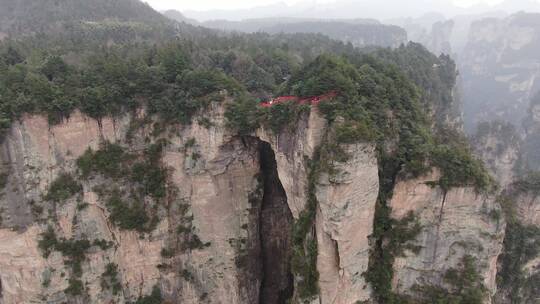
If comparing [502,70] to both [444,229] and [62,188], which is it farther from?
[62,188]

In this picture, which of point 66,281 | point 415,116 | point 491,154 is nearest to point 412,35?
point 491,154

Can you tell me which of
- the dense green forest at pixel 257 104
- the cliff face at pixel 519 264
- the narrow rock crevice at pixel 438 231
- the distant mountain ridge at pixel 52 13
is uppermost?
the distant mountain ridge at pixel 52 13

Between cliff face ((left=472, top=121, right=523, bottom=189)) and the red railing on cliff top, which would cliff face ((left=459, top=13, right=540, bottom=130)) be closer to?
cliff face ((left=472, top=121, right=523, bottom=189))

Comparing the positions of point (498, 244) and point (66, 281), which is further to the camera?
point (66, 281)

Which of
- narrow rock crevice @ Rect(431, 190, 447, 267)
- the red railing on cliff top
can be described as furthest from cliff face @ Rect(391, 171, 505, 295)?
the red railing on cliff top

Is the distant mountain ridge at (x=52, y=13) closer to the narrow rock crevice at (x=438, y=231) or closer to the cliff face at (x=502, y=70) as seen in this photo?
the narrow rock crevice at (x=438, y=231)

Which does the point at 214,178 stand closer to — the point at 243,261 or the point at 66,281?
the point at 243,261

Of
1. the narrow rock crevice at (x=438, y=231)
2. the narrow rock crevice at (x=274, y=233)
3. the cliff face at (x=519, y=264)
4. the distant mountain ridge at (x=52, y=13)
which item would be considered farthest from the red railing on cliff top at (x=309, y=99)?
the distant mountain ridge at (x=52, y=13)
